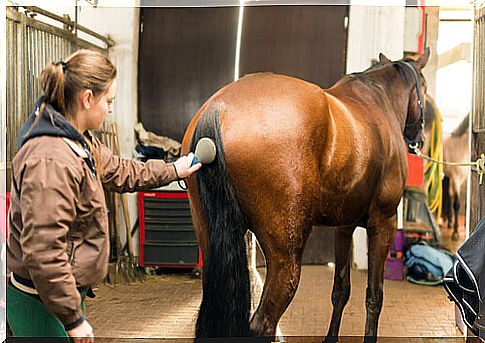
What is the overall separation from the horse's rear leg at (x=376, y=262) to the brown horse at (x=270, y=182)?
15cm

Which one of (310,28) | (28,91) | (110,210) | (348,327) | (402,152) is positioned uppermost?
(310,28)

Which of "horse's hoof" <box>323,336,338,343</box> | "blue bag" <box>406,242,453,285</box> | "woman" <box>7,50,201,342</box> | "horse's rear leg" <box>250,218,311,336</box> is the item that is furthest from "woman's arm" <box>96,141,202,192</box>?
"blue bag" <box>406,242,453,285</box>

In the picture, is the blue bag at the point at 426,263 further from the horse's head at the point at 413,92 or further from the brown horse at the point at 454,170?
the horse's head at the point at 413,92

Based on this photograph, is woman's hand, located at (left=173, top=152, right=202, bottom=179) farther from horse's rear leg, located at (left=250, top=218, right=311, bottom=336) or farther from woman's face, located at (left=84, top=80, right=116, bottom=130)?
woman's face, located at (left=84, top=80, right=116, bottom=130)

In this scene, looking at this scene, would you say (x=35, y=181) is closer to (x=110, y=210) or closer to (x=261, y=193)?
(x=261, y=193)

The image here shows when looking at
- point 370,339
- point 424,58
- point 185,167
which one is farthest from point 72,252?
point 424,58

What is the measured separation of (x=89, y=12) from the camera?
126 inches

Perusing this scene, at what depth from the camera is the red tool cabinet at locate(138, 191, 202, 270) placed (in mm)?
3258

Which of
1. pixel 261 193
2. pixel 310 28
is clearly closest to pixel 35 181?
pixel 261 193

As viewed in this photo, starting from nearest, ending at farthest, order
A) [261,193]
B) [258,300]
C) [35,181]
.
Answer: [35,181]
[261,193]
[258,300]

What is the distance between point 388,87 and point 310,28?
489 millimetres

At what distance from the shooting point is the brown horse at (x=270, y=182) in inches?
105

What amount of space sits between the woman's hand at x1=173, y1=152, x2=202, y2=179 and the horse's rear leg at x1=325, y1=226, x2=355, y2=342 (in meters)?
1.01

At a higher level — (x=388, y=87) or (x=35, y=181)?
(x=388, y=87)
